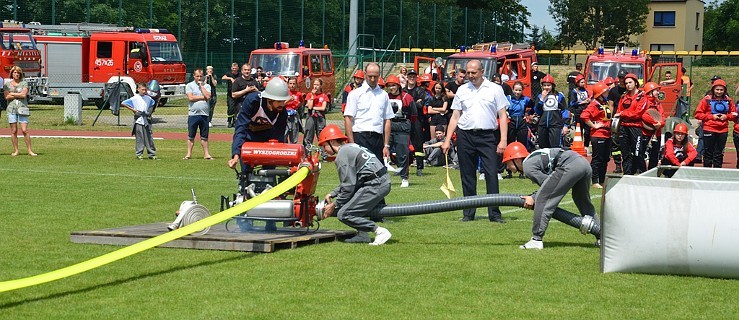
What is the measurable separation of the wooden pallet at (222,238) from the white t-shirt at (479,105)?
2.45 m

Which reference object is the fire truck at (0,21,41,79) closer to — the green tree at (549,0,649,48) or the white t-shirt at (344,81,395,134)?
the white t-shirt at (344,81,395,134)

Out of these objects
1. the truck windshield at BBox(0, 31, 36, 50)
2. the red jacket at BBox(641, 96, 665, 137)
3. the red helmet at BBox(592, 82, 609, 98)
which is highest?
the truck windshield at BBox(0, 31, 36, 50)

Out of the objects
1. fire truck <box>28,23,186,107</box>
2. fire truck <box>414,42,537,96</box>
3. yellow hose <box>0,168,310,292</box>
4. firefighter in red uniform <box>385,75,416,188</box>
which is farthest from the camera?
fire truck <box>28,23,186,107</box>

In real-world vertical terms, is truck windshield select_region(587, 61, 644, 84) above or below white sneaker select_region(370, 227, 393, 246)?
above

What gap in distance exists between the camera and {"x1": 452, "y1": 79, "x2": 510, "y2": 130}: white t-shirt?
45.0 ft

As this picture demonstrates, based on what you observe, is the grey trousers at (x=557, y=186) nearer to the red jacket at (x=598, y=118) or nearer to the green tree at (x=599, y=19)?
the red jacket at (x=598, y=118)

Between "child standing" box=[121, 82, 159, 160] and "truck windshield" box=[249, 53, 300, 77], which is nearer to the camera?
"child standing" box=[121, 82, 159, 160]

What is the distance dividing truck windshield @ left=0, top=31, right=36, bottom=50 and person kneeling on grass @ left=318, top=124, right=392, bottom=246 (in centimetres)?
3270

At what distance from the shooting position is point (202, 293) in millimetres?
9008

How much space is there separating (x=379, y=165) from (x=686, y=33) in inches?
3747

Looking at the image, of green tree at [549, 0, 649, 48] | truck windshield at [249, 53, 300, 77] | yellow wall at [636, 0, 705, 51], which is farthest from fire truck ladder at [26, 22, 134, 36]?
yellow wall at [636, 0, 705, 51]

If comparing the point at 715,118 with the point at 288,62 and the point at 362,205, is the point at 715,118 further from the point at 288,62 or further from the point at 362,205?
the point at 288,62

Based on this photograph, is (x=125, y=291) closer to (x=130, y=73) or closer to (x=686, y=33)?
(x=130, y=73)

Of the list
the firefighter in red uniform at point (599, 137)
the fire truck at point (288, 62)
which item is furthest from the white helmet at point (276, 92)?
Result: the fire truck at point (288, 62)
